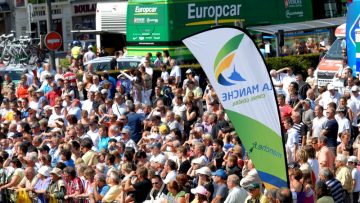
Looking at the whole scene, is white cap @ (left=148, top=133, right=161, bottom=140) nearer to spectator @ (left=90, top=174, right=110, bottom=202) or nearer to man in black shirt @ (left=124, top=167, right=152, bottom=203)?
spectator @ (left=90, top=174, right=110, bottom=202)

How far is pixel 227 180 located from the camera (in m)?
15.9

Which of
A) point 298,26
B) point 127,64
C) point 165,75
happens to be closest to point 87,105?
point 165,75

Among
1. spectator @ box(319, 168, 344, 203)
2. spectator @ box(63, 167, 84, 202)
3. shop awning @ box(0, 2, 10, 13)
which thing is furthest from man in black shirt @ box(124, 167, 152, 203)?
shop awning @ box(0, 2, 10, 13)

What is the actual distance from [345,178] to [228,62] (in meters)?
3.67

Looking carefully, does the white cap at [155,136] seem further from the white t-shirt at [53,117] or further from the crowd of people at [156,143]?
the white t-shirt at [53,117]

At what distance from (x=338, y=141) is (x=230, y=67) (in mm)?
6909

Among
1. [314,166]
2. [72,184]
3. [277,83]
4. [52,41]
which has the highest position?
[52,41]

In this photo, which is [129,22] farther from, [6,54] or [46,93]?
[46,93]

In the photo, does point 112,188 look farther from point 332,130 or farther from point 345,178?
point 332,130

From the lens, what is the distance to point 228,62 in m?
14.3

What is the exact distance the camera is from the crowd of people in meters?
16.2

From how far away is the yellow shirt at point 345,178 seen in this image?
17.0 meters

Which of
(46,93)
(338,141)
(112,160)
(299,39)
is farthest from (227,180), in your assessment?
(299,39)

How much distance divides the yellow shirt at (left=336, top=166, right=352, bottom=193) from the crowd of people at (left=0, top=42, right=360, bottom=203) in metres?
0.01
